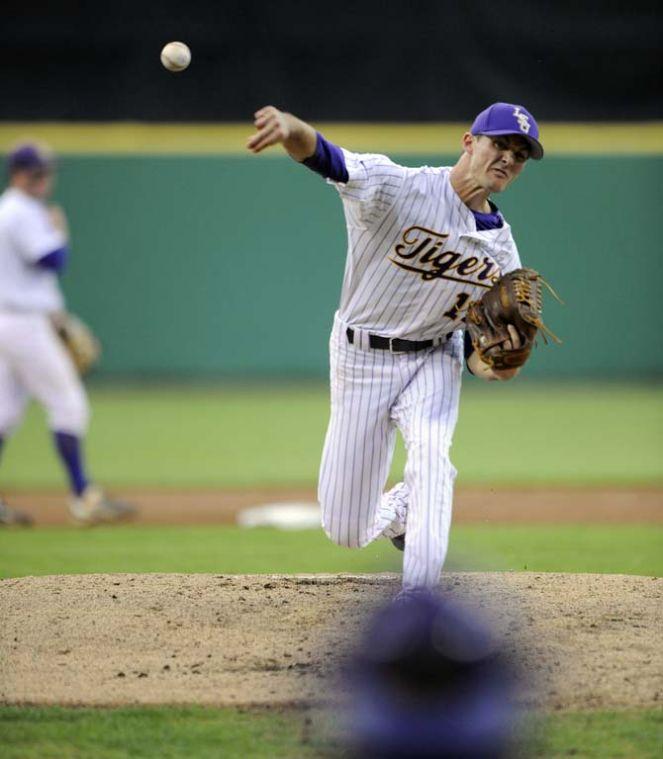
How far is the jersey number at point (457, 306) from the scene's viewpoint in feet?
14.7

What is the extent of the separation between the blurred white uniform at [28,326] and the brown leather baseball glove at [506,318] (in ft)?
11.9

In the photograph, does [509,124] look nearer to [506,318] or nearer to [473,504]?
[506,318]

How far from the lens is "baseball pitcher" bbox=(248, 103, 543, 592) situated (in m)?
4.25

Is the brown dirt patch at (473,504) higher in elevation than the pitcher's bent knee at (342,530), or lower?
lower

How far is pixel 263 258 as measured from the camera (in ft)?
50.0

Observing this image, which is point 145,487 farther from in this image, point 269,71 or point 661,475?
point 269,71

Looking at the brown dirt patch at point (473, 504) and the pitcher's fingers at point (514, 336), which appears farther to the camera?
the brown dirt patch at point (473, 504)

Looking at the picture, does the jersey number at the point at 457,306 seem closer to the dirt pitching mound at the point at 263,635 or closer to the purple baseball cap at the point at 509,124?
the purple baseball cap at the point at 509,124

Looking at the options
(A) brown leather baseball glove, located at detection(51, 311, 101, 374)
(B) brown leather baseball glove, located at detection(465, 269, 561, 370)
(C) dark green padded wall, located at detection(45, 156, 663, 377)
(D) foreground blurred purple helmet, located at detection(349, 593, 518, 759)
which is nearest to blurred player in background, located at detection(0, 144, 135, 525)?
(A) brown leather baseball glove, located at detection(51, 311, 101, 374)

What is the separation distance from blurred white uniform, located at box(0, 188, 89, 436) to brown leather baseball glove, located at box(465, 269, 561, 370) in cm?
362

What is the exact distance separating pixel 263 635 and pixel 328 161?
1.48 meters

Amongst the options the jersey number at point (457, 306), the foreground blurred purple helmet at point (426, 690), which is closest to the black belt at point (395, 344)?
the jersey number at point (457, 306)

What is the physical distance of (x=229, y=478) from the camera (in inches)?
370

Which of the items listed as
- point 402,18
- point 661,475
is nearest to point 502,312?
point 661,475
